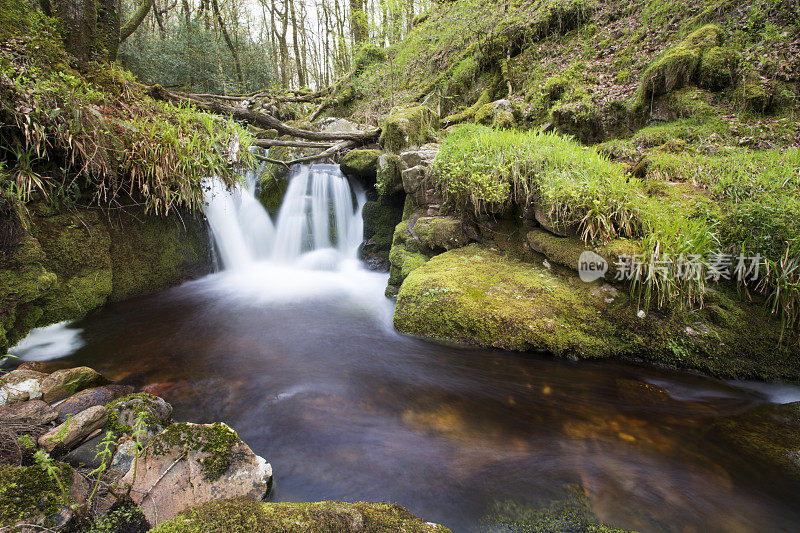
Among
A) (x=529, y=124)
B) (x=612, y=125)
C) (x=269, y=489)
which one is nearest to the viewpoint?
(x=269, y=489)

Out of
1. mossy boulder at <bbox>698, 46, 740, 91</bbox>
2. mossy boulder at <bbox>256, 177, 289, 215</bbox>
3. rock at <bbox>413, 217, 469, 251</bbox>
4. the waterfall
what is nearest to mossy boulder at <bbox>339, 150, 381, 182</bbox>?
the waterfall

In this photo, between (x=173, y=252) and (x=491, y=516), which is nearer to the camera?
(x=491, y=516)

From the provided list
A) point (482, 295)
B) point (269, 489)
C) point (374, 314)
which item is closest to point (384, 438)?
point (269, 489)

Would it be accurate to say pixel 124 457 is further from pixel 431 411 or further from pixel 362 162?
pixel 362 162

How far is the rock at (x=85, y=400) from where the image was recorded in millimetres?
2406

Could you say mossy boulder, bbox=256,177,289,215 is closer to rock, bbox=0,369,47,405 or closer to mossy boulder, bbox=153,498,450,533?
rock, bbox=0,369,47,405

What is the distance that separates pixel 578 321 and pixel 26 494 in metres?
4.45

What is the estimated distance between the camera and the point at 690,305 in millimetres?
3666

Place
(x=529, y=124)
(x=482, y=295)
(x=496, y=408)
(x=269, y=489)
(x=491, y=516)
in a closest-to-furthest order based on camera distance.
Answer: (x=491, y=516), (x=269, y=489), (x=496, y=408), (x=482, y=295), (x=529, y=124)

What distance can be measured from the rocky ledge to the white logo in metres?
3.41

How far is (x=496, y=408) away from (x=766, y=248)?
317 cm

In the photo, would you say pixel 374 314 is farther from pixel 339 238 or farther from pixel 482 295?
pixel 339 238

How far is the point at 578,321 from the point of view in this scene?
3.89 metres

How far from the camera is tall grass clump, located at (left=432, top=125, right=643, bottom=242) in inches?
158
